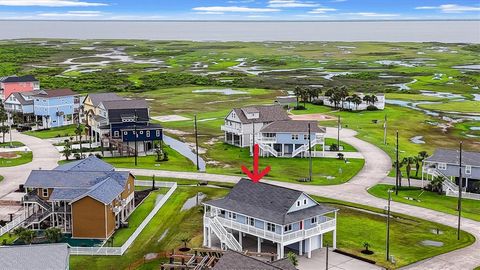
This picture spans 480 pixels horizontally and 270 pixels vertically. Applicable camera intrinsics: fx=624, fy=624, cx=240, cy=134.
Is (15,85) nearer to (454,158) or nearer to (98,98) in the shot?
(98,98)

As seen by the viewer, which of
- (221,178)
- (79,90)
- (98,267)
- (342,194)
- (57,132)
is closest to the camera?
(98,267)

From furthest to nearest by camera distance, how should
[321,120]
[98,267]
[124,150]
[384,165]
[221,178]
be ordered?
1. [321,120]
2. [124,150]
3. [384,165]
4. [221,178]
5. [98,267]

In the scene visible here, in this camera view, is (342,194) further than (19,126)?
No

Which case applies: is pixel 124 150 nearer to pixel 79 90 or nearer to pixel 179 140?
pixel 179 140

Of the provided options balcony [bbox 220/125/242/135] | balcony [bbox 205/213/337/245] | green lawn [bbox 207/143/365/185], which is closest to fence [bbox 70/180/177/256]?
balcony [bbox 205/213/337/245]

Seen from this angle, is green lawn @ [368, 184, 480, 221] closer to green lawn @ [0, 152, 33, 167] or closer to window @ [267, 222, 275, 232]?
window @ [267, 222, 275, 232]

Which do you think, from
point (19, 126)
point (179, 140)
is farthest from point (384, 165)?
point (19, 126)

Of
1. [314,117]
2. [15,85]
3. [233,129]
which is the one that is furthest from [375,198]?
[15,85]

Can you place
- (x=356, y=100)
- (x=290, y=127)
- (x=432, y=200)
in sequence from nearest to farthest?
(x=432, y=200) < (x=290, y=127) < (x=356, y=100)

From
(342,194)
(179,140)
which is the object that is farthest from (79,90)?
(342,194)
